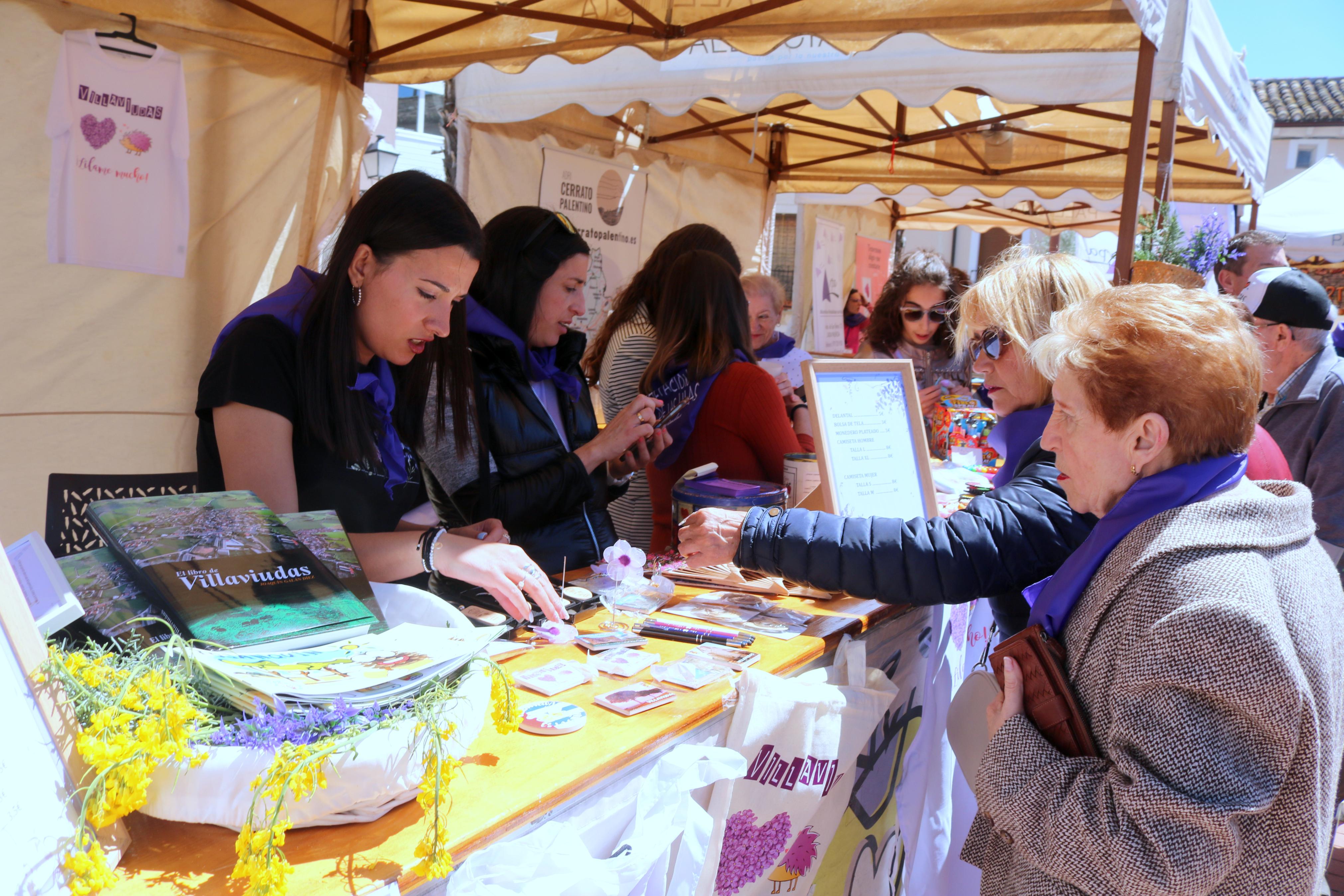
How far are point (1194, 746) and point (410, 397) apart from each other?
68.5 inches

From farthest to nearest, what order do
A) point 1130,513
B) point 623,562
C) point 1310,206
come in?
point 1310,206 < point 623,562 < point 1130,513

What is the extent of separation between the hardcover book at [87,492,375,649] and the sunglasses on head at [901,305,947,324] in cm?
408

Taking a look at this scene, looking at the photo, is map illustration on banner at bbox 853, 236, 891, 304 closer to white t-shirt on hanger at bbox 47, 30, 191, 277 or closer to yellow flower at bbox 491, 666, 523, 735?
white t-shirt on hanger at bbox 47, 30, 191, 277

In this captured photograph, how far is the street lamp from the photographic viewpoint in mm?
7594

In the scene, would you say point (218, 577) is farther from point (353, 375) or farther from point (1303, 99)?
point (1303, 99)

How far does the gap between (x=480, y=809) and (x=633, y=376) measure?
2.10 meters

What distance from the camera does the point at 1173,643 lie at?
3.88ft

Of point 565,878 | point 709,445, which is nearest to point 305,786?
point 565,878

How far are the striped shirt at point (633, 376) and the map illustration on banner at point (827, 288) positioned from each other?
18.7 ft

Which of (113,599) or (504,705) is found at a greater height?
(113,599)

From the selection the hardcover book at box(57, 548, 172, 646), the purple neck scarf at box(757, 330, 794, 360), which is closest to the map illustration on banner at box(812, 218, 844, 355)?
the purple neck scarf at box(757, 330, 794, 360)

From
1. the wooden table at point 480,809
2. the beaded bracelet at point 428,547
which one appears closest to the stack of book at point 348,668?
the wooden table at point 480,809

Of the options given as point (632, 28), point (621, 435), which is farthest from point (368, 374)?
point (632, 28)

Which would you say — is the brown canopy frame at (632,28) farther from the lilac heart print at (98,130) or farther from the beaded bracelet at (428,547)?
the beaded bracelet at (428,547)
